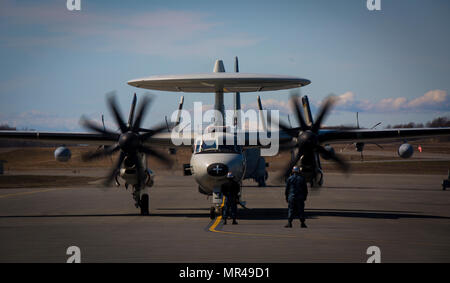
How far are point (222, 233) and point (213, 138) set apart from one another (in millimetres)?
6091

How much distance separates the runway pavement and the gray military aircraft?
1.92m

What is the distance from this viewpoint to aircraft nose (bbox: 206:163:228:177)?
69.6 feet

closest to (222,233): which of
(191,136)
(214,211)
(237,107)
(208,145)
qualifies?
(214,211)

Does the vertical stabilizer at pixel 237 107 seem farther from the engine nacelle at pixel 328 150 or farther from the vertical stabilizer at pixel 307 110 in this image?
the engine nacelle at pixel 328 150

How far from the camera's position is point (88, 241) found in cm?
1619

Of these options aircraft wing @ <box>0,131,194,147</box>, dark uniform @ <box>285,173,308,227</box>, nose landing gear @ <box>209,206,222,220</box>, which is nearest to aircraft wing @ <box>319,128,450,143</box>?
nose landing gear @ <box>209,206,222,220</box>

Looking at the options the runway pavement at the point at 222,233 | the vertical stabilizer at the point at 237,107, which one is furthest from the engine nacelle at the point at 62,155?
the runway pavement at the point at 222,233

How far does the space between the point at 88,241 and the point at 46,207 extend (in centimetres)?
1404

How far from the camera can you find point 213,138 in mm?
23109

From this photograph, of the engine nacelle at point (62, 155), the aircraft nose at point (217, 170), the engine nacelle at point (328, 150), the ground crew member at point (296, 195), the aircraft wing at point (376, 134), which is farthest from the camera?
the engine nacelle at point (62, 155)

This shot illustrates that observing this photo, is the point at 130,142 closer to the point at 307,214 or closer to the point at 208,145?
the point at 208,145

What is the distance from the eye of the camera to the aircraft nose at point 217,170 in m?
21.2

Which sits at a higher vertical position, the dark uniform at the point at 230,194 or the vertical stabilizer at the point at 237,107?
the vertical stabilizer at the point at 237,107

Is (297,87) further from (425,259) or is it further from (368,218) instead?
(425,259)
